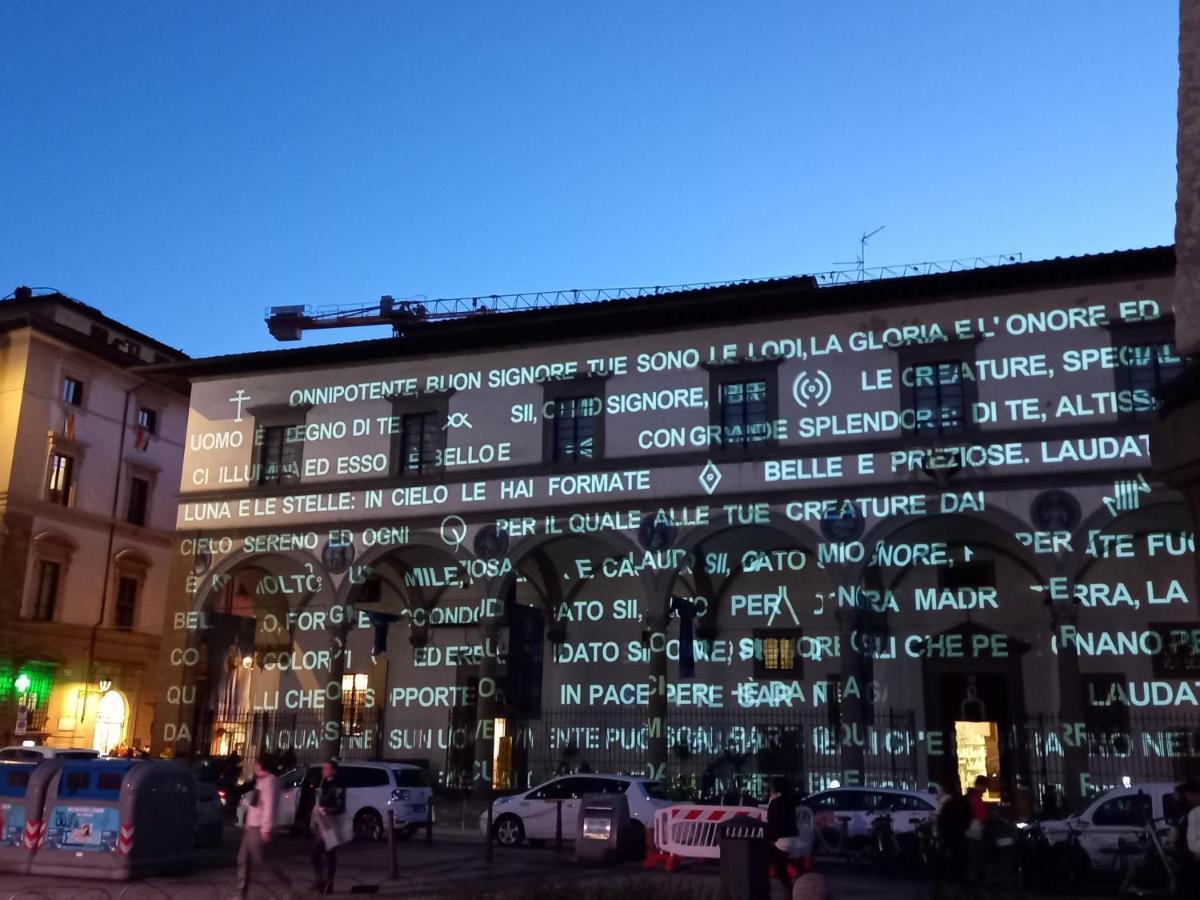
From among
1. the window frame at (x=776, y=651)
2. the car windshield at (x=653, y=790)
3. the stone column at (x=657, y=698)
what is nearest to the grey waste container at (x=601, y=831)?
the car windshield at (x=653, y=790)

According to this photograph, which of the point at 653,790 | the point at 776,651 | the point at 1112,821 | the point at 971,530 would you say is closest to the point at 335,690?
the point at 776,651

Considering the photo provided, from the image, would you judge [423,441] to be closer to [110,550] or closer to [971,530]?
[971,530]

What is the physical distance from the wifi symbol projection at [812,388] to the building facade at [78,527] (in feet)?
60.7

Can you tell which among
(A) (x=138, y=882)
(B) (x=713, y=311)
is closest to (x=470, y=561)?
(B) (x=713, y=311)

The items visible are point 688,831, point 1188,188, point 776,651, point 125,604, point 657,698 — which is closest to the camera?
point 1188,188

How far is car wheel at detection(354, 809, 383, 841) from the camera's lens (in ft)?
65.9

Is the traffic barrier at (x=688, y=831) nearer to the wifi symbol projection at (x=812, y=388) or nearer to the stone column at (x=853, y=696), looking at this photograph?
the stone column at (x=853, y=696)

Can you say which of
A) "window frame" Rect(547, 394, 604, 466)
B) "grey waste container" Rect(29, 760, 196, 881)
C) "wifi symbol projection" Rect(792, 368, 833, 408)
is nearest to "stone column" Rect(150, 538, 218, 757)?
"window frame" Rect(547, 394, 604, 466)

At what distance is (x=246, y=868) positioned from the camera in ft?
40.4

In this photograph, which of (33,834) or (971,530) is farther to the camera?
(971,530)

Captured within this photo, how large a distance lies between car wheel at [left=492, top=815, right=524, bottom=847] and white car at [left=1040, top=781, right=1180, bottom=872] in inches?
332

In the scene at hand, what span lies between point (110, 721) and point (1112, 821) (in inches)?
1130

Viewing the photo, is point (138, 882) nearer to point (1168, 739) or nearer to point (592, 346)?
point (592, 346)

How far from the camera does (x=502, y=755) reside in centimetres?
2820
